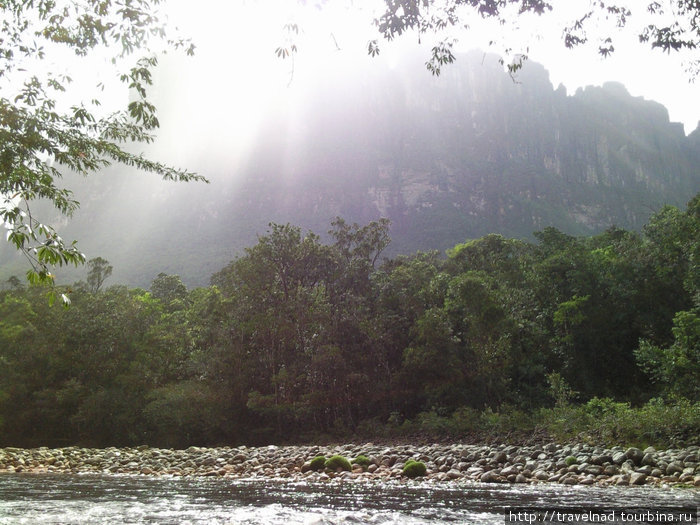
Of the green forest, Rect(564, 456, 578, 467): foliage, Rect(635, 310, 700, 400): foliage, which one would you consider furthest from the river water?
Rect(635, 310, 700, 400): foliage

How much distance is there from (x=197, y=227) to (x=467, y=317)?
235 feet

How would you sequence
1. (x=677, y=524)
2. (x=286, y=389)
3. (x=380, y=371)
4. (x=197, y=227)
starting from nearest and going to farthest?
1. (x=677, y=524)
2. (x=286, y=389)
3. (x=380, y=371)
4. (x=197, y=227)

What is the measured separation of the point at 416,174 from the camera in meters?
105

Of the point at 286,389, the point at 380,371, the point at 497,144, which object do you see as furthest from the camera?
the point at 497,144

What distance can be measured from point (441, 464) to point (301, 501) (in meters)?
5.62

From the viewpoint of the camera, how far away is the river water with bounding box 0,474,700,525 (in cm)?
582

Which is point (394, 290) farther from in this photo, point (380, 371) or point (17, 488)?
point (17, 488)

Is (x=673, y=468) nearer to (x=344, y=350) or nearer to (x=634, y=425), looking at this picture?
(x=634, y=425)

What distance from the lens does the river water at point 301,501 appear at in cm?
582

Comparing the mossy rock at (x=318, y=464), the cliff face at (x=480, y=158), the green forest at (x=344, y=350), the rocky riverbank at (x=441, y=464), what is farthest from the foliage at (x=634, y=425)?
the cliff face at (x=480, y=158)

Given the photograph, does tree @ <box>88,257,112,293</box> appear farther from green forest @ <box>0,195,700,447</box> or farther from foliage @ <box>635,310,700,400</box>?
foliage @ <box>635,310,700,400</box>

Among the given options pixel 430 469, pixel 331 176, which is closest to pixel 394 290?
pixel 430 469

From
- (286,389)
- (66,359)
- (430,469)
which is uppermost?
(66,359)

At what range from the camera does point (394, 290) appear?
26562 mm
